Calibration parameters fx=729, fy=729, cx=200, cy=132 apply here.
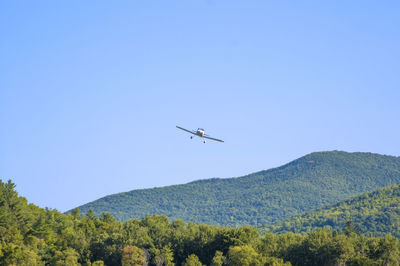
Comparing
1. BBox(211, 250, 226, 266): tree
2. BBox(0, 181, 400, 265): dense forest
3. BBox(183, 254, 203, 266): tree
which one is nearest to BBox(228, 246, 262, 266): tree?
BBox(0, 181, 400, 265): dense forest

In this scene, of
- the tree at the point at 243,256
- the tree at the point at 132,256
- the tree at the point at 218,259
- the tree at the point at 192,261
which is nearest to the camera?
the tree at the point at 243,256

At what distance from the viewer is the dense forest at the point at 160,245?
422 ft

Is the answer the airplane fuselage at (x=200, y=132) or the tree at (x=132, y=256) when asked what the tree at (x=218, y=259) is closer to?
the tree at (x=132, y=256)

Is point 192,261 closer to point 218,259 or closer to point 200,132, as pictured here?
point 218,259

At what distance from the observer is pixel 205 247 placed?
470 feet

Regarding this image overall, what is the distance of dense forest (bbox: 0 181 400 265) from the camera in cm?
12862

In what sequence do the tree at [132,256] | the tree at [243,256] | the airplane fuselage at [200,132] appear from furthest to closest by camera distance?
the tree at [132,256] → the tree at [243,256] → the airplane fuselage at [200,132]

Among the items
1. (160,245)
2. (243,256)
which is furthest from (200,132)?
(160,245)

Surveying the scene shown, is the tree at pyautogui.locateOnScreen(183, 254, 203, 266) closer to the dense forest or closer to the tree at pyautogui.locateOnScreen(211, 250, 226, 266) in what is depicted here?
the dense forest

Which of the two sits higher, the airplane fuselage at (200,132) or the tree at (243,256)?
the airplane fuselage at (200,132)

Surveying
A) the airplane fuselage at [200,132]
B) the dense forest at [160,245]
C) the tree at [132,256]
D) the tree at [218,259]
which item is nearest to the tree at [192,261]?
the dense forest at [160,245]

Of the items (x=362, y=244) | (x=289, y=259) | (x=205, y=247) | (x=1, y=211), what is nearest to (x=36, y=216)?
(x=1, y=211)

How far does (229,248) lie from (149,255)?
16.4 m

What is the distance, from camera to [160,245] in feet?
475
